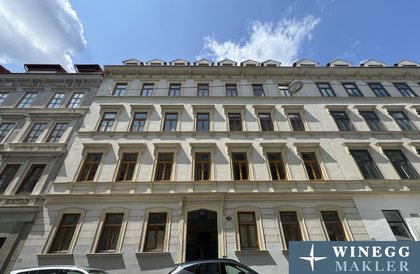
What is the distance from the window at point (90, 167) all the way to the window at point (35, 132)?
15.2ft

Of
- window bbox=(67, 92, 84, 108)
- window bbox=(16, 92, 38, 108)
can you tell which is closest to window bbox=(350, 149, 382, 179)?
window bbox=(67, 92, 84, 108)

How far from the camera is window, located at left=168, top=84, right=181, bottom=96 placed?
16766 millimetres

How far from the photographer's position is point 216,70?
17.9 meters

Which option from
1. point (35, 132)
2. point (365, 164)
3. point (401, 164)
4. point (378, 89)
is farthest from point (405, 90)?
point (35, 132)

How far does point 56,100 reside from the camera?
1587 cm

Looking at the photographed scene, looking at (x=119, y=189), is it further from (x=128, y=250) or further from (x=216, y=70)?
(x=216, y=70)

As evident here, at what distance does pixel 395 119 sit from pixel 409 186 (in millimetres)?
6176

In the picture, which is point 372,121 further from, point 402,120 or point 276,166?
point 276,166

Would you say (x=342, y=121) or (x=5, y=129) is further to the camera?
(x=342, y=121)

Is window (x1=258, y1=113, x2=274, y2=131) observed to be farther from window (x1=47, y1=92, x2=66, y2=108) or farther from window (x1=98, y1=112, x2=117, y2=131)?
window (x1=47, y1=92, x2=66, y2=108)

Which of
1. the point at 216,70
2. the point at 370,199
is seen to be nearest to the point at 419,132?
the point at 370,199

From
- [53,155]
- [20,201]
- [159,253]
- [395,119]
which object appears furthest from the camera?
[395,119]

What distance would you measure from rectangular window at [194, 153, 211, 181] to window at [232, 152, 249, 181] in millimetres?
1665

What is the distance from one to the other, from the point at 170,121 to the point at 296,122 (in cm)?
967
